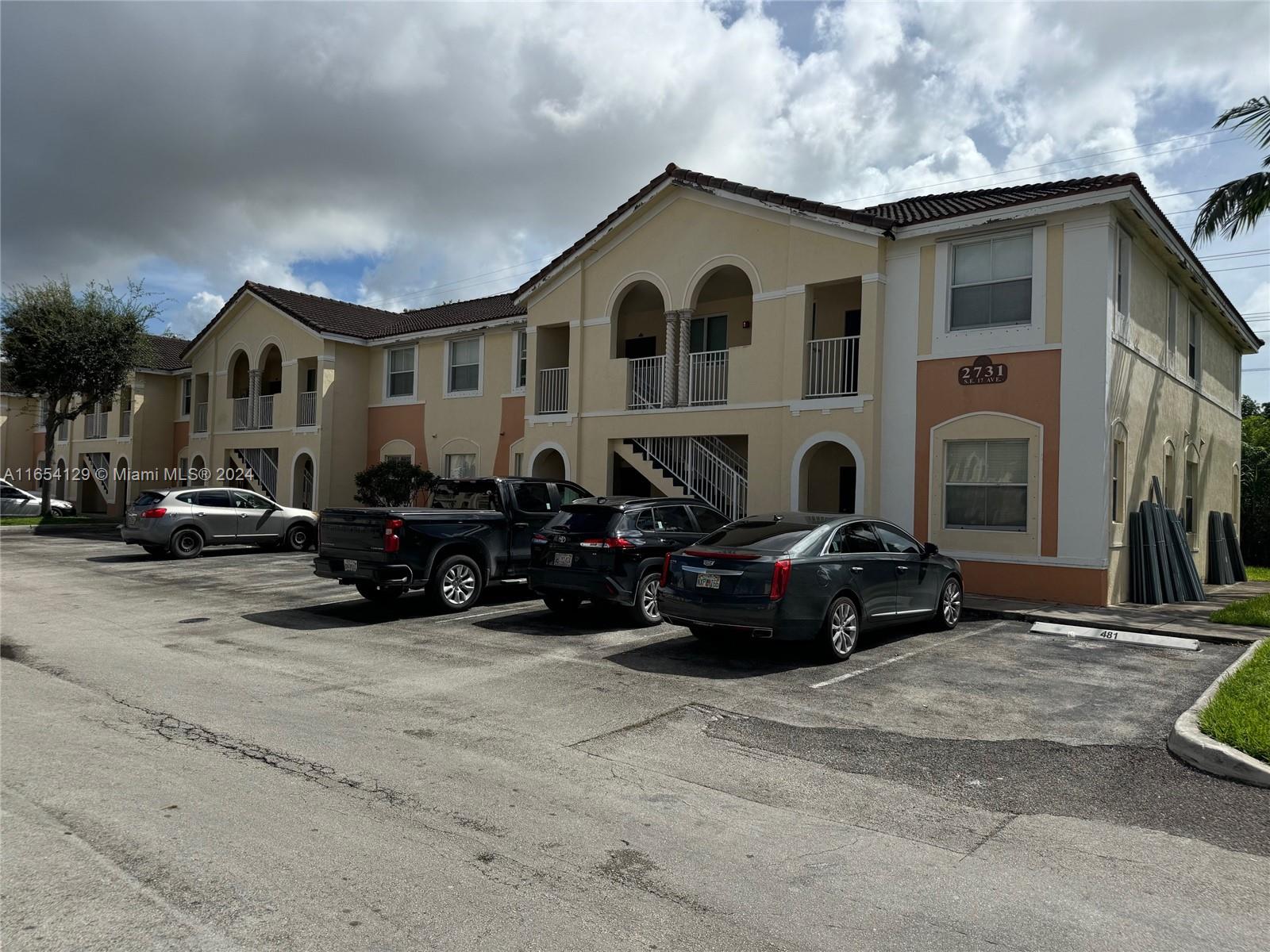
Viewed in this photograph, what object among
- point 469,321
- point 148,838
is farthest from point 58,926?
point 469,321

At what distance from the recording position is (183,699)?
25.2 feet

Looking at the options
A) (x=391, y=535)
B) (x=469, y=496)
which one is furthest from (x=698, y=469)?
(x=391, y=535)

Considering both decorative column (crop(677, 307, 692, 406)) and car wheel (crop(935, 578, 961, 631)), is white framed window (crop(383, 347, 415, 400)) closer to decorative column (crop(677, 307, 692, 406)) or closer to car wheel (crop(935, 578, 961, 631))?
decorative column (crop(677, 307, 692, 406))

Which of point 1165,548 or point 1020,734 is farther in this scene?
point 1165,548

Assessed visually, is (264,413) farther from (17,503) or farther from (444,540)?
(444,540)

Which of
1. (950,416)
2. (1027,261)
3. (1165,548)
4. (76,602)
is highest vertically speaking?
(1027,261)

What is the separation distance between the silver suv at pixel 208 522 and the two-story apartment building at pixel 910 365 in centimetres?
622

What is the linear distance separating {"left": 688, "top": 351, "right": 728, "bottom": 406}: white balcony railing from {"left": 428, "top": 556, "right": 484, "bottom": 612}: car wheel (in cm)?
699

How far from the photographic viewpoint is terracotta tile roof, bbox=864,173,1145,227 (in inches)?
539

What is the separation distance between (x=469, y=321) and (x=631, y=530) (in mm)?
14669

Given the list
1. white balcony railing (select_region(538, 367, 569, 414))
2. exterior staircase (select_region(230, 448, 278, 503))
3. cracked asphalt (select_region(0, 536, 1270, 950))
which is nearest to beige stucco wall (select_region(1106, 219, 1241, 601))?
cracked asphalt (select_region(0, 536, 1270, 950))

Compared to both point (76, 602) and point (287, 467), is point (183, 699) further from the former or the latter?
point (287, 467)

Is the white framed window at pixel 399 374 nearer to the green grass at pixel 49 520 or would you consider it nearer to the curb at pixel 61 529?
the curb at pixel 61 529

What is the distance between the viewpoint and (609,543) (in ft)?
36.8
